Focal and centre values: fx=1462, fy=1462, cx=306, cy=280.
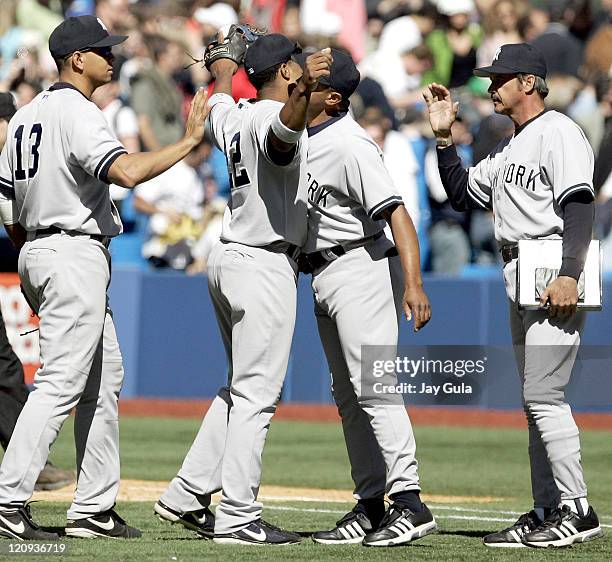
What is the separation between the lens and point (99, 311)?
21.8ft

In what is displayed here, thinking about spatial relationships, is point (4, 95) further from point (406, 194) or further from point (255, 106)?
point (406, 194)

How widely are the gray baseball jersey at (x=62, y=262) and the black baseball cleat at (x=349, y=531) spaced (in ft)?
3.33

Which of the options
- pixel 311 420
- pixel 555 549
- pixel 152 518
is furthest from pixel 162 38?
pixel 555 549

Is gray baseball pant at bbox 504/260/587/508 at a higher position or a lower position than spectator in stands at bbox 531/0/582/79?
lower

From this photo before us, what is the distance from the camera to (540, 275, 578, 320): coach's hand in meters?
6.59

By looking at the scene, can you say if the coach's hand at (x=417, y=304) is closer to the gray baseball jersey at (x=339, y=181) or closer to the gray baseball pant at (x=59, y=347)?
the gray baseball jersey at (x=339, y=181)

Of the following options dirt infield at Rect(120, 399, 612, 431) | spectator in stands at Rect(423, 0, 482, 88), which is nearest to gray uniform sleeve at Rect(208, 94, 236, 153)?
dirt infield at Rect(120, 399, 612, 431)

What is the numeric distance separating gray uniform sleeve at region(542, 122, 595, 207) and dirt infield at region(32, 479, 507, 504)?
293cm

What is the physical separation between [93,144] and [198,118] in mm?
479

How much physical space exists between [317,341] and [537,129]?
7.37m

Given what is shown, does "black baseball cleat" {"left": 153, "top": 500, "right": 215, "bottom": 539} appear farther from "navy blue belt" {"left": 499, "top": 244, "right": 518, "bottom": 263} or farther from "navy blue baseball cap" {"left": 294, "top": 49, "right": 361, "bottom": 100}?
"navy blue baseball cap" {"left": 294, "top": 49, "right": 361, "bottom": 100}

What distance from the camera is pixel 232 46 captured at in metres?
7.03

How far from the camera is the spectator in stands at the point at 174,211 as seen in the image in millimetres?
15641

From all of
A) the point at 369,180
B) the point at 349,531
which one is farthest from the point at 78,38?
the point at 349,531
